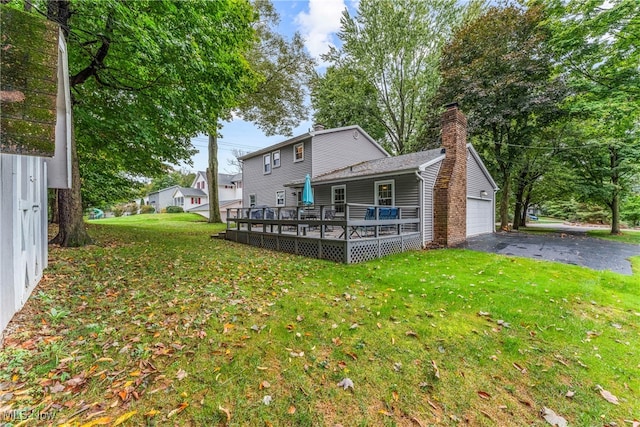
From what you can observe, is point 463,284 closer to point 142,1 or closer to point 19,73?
point 19,73

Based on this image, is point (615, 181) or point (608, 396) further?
point (615, 181)

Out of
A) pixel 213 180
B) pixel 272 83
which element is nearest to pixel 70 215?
pixel 213 180

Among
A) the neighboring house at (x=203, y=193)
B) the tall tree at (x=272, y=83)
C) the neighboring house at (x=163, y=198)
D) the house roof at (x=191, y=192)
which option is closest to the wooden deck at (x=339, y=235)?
the tall tree at (x=272, y=83)

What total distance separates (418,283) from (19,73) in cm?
646

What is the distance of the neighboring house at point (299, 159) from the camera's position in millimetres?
15422

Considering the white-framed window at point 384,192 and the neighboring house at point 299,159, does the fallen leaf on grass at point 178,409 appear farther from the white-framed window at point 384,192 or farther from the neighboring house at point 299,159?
the neighboring house at point 299,159

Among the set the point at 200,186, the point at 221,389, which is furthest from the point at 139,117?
the point at 200,186

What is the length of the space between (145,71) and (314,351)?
7.63m

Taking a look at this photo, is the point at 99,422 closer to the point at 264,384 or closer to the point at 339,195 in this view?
the point at 264,384

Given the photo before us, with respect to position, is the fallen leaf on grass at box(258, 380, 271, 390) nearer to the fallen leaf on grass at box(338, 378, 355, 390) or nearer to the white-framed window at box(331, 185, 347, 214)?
the fallen leaf on grass at box(338, 378, 355, 390)

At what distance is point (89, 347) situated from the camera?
303 cm

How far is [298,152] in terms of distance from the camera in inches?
637

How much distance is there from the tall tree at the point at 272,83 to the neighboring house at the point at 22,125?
1704cm

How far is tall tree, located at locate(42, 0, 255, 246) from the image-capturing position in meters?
5.99
